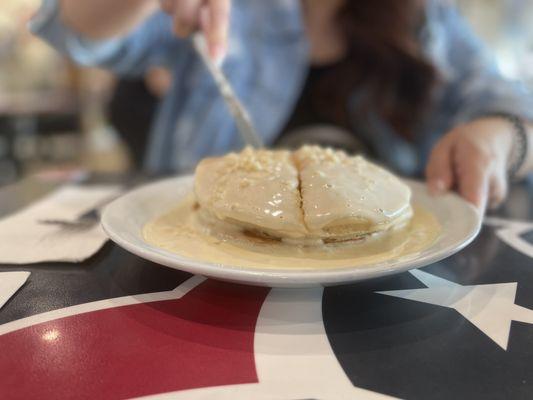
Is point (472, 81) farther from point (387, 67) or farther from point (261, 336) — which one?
point (261, 336)

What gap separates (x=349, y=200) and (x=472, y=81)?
0.91m

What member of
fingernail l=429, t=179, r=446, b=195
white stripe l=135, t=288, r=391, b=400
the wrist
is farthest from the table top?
the wrist

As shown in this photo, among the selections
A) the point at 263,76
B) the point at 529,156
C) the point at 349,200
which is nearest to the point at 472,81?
the point at 529,156

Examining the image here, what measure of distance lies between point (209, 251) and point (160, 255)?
8 centimetres

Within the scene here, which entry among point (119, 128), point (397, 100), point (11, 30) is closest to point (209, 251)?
point (397, 100)

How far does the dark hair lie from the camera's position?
1271 mm

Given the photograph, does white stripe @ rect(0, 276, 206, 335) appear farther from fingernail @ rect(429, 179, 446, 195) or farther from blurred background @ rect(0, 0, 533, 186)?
blurred background @ rect(0, 0, 533, 186)

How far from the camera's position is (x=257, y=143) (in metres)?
0.77

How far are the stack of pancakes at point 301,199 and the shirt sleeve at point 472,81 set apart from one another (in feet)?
1.65

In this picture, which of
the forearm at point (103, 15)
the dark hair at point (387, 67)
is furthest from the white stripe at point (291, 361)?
the dark hair at point (387, 67)

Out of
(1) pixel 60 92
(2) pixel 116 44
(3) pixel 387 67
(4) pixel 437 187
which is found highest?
(2) pixel 116 44

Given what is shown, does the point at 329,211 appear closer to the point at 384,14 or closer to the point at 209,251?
the point at 209,251

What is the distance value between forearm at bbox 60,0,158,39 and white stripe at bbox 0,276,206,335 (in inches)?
28.3

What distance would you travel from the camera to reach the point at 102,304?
0.41 meters
